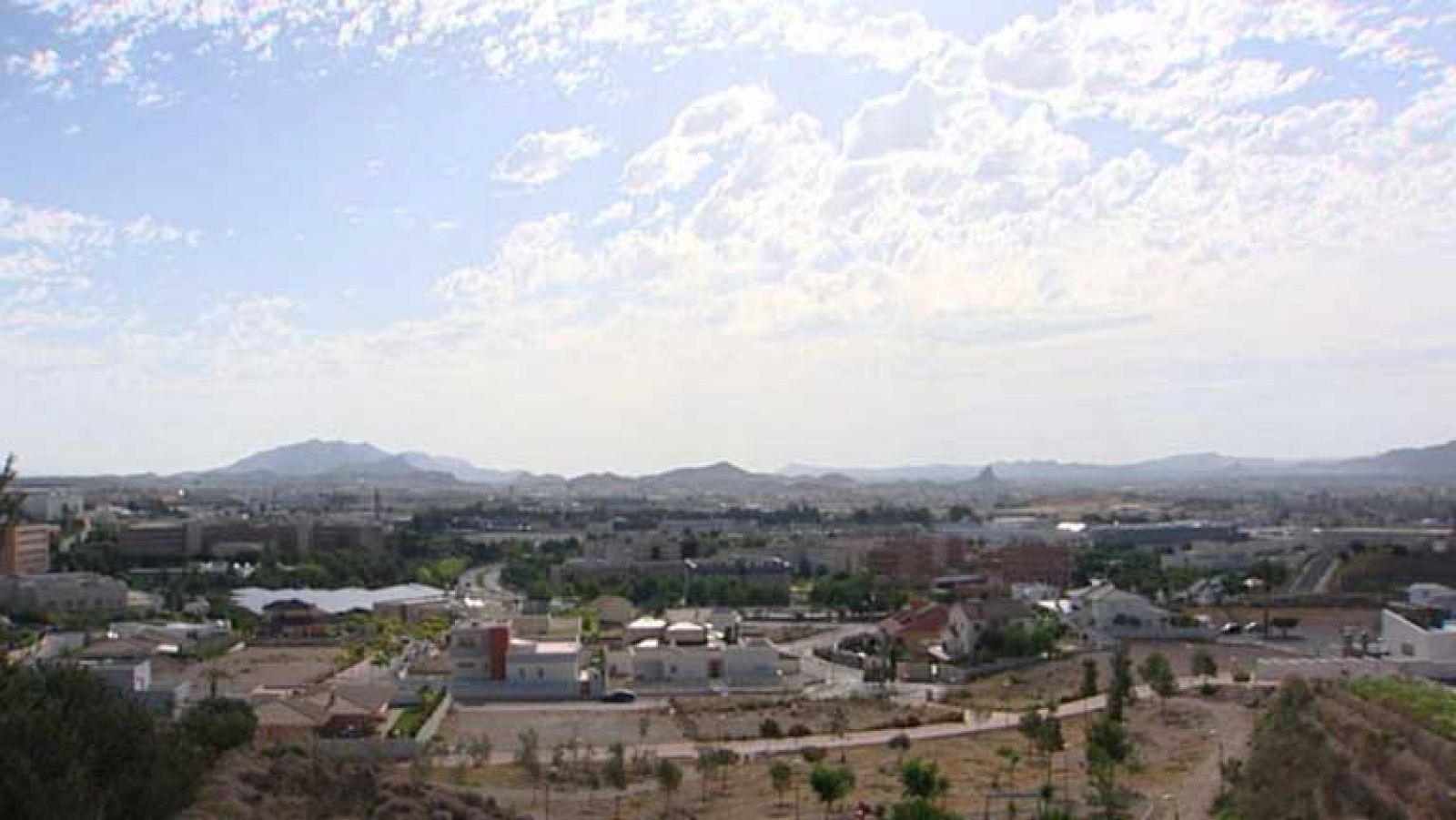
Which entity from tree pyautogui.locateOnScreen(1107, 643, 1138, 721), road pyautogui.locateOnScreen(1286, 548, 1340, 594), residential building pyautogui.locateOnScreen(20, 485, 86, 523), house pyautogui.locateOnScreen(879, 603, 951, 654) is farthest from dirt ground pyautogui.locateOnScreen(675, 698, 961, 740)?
residential building pyautogui.locateOnScreen(20, 485, 86, 523)

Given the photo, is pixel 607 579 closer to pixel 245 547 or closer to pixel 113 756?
pixel 245 547

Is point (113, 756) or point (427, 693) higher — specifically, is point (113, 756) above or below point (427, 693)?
above

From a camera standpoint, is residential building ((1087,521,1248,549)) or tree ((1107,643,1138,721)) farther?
residential building ((1087,521,1248,549))

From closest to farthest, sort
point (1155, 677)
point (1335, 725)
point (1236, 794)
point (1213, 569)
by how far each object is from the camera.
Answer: point (1236, 794) < point (1335, 725) < point (1155, 677) < point (1213, 569)

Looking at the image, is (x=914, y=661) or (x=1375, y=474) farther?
(x=1375, y=474)

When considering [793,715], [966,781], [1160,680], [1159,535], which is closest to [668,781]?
[966,781]

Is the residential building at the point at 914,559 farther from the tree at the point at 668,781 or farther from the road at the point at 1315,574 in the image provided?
the tree at the point at 668,781

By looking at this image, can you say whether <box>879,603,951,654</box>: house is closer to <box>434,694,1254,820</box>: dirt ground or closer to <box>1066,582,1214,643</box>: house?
<box>1066,582,1214,643</box>: house

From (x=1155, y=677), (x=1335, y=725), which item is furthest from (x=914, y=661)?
(x=1335, y=725)
